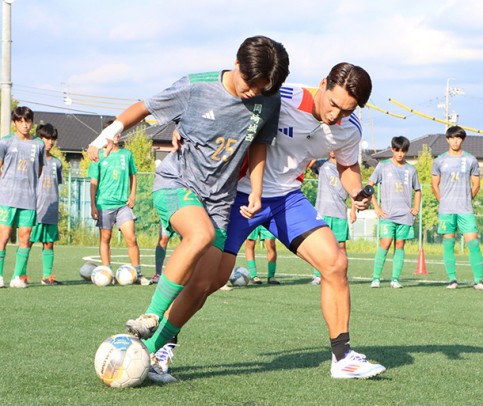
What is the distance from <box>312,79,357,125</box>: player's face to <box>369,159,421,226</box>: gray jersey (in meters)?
6.38

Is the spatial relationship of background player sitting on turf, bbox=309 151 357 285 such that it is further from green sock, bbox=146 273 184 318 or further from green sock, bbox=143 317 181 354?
green sock, bbox=146 273 184 318

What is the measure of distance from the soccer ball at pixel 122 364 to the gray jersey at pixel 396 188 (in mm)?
7357

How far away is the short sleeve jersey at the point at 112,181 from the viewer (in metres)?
10.1

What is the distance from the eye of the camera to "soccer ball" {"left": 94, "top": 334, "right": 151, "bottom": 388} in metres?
3.74

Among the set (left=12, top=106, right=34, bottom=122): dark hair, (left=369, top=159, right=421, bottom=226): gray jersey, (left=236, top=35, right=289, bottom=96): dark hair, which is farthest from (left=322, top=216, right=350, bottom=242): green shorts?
(left=236, top=35, right=289, bottom=96): dark hair

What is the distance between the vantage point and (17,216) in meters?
9.23

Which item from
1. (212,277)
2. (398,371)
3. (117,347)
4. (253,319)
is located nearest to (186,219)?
(212,277)

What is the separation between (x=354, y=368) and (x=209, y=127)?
1.74 m

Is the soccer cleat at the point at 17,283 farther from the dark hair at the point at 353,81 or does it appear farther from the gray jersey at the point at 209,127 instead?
the dark hair at the point at 353,81

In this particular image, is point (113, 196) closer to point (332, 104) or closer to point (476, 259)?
point (476, 259)

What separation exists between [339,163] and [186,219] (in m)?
1.45

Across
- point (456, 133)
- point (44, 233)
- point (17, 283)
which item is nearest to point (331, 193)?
point (456, 133)

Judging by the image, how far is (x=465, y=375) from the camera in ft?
14.0

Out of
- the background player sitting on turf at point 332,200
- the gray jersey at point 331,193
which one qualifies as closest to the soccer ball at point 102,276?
the background player sitting on turf at point 332,200
